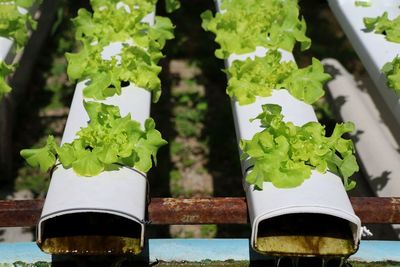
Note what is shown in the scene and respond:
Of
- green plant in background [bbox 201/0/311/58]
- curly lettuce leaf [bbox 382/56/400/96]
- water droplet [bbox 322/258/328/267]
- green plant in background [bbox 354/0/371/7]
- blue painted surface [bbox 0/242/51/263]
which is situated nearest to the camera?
water droplet [bbox 322/258/328/267]

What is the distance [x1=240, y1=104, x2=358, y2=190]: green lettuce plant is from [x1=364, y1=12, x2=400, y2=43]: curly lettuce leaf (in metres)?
1.03

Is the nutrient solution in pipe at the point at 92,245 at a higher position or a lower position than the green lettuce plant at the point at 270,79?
lower

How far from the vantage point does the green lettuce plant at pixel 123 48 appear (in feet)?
11.2

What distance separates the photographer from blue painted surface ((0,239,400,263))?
10.4 feet

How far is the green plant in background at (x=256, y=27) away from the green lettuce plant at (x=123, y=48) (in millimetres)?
366

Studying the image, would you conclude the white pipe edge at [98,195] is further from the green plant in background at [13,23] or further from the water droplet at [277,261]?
the green plant in background at [13,23]

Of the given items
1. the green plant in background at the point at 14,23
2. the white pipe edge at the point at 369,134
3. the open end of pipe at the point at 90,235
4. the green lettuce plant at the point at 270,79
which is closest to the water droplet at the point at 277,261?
the open end of pipe at the point at 90,235

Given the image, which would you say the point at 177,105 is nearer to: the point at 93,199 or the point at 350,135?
the point at 350,135

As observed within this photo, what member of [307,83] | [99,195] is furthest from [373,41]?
[99,195]

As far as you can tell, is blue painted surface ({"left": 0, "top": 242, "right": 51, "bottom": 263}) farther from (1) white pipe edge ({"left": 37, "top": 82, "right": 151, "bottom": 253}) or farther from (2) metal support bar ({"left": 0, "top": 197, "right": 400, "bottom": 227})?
(1) white pipe edge ({"left": 37, "top": 82, "right": 151, "bottom": 253})

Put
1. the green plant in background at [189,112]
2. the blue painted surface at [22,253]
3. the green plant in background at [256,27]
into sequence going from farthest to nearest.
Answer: the green plant in background at [189,112] < the green plant in background at [256,27] < the blue painted surface at [22,253]

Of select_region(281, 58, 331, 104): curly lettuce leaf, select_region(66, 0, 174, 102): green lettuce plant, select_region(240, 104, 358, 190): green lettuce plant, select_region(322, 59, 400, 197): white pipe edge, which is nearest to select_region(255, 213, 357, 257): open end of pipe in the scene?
select_region(240, 104, 358, 190): green lettuce plant

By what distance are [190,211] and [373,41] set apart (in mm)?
1682

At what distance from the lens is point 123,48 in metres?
3.59
